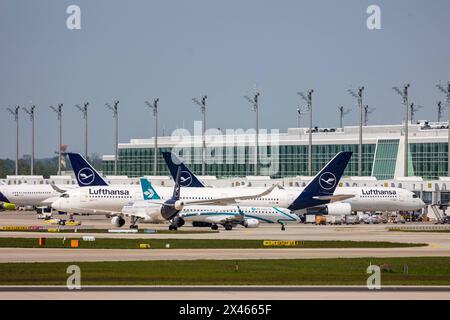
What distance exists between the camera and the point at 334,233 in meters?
116

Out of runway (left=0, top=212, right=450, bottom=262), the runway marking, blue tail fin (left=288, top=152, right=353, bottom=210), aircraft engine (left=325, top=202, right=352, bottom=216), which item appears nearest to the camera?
the runway marking

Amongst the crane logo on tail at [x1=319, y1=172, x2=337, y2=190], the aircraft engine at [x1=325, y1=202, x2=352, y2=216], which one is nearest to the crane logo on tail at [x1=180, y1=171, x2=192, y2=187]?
the aircraft engine at [x1=325, y1=202, x2=352, y2=216]

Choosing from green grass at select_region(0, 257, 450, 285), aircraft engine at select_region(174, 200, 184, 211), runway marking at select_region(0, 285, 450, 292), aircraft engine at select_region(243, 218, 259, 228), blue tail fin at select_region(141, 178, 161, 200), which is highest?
blue tail fin at select_region(141, 178, 161, 200)

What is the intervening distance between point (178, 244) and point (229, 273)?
2779cm

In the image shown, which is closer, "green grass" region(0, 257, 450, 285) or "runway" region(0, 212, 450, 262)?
"green grass" region(0, 257, 450, 285)

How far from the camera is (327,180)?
139 meters

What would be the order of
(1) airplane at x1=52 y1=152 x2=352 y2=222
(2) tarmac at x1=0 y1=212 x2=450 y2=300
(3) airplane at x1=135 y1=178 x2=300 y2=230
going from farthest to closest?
(1) airplane at x1=52 y1=152 x2=352 y2=222 → (3) airplane at x1=135 y1=178 x2=300 y2=230 → (2) tarmac at x1=0 y1=212 x2=450 y2=300

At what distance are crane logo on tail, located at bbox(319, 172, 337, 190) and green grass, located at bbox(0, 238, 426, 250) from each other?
42000 mm

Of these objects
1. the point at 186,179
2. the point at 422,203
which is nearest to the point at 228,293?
the point at 186,179

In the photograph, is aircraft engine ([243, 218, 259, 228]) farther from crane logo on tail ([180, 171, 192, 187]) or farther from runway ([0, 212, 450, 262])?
crane logo on tail ([180, 171, 192, 187])

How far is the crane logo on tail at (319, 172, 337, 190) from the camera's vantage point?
13850cm

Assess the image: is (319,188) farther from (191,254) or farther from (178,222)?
(191,254)
